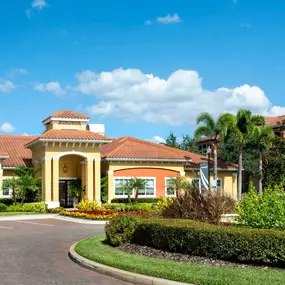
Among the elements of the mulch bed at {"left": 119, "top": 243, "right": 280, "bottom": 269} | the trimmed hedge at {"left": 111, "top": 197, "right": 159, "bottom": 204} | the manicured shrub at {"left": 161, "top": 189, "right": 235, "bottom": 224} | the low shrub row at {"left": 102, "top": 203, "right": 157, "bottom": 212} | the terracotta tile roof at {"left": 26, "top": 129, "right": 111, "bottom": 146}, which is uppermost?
the terracotta tile roof at {"left": 26, "top": 129, "right": 111, "bottom": 146}

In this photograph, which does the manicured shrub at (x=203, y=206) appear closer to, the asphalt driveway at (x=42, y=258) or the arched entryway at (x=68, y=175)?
the asphalt driveway at (x=42, y=258)

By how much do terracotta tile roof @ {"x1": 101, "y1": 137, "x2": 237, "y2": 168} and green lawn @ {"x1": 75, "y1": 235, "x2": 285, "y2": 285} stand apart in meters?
25.2

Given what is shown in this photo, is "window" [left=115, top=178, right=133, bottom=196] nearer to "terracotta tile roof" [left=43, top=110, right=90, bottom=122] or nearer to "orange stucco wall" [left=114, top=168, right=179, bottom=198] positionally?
"orange stucco wall" [left=114, top=168, right=179, bottom=198]

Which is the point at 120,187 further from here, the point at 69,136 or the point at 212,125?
the point at 212,125

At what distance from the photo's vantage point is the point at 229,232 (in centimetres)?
1145

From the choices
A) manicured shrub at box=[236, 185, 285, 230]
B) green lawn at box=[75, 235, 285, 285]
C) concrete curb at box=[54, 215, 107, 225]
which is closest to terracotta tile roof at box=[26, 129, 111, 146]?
concrete curb at box=[54, 215, 107, 225]

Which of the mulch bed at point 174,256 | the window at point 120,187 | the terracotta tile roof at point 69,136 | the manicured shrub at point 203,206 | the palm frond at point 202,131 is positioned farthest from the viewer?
the palm frond at point 202,131

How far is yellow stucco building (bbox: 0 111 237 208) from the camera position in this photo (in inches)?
1407

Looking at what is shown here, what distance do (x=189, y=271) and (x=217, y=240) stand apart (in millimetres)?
1418

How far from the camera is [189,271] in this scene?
34.3 ft

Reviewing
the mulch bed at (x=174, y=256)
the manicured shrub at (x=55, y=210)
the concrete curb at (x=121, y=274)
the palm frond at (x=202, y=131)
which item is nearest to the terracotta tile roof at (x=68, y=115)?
the manicured shrub at (x=55, y=210)

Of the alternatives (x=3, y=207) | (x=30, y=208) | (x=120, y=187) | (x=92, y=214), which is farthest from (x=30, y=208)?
(x=92, y=214)

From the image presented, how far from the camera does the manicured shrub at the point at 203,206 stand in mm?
14875

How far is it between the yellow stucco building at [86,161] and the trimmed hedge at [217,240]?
2242 centimetres
